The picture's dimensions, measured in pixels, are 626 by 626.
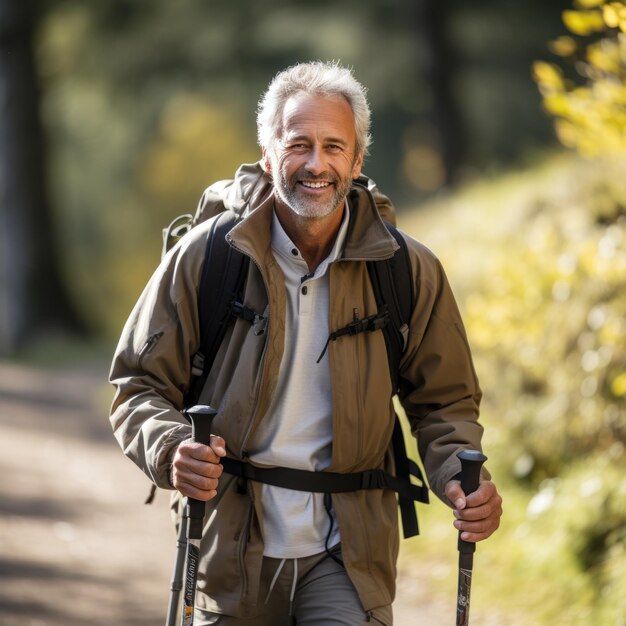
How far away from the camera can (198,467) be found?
314cm

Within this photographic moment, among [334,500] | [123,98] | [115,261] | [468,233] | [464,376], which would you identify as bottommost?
[334,500]

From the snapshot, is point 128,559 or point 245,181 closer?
point 245,181

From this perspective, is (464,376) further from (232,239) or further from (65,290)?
(65,290)

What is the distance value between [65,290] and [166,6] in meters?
5.42

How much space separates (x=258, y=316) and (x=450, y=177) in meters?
15.2

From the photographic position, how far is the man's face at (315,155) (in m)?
3.48

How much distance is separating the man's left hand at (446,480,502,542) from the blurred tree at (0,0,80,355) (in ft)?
57.8

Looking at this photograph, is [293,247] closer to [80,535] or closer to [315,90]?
[315,90]

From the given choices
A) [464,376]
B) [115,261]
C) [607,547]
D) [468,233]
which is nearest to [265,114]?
[464,376]

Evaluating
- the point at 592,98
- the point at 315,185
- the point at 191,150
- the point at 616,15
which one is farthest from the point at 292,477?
the point at 191,150

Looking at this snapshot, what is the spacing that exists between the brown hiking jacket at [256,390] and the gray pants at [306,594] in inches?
1.6

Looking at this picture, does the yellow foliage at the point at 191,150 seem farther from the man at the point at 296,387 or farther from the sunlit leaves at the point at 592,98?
the man at the point at 296,387

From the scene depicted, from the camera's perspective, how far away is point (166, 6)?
73.0 ft

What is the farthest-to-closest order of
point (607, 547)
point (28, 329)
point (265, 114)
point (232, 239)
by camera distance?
point (28, 329)
point (607, 547)
point (265, 114)
point (232, 239)
